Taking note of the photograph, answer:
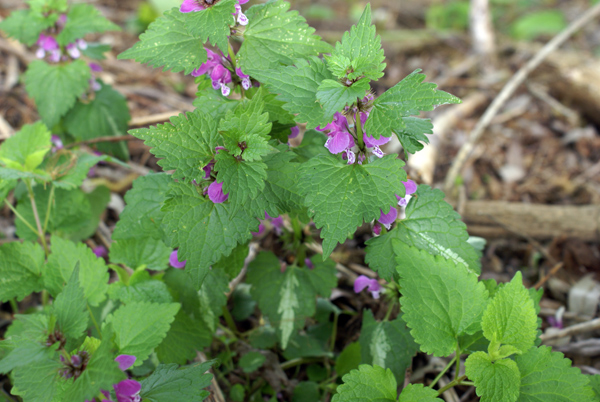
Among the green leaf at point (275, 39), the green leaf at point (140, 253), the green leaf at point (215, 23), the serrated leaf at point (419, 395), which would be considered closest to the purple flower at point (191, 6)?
the green leaf at point (215, 23)

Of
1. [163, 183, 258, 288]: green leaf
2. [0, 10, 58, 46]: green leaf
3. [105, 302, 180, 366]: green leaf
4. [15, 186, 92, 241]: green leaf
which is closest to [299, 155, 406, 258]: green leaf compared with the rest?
[163, 183, 258, 288]: green leaf

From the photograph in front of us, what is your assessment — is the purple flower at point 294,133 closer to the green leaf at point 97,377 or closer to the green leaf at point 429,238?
the green leaf at point 429,238

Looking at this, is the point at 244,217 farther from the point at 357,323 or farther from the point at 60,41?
the point at 60,41

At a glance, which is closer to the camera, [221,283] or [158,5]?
[221,283]

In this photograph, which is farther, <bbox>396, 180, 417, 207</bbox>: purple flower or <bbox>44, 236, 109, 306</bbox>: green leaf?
<bbox>44, 236, 109, 306</bbox>: green leaf

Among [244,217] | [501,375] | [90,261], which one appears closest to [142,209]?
[90,261]

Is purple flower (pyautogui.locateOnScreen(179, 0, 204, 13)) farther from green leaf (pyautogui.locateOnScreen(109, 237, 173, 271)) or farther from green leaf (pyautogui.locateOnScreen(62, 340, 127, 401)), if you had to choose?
green leaf (pyautogui.locateOnScreen(62, 340, 127, 401))
